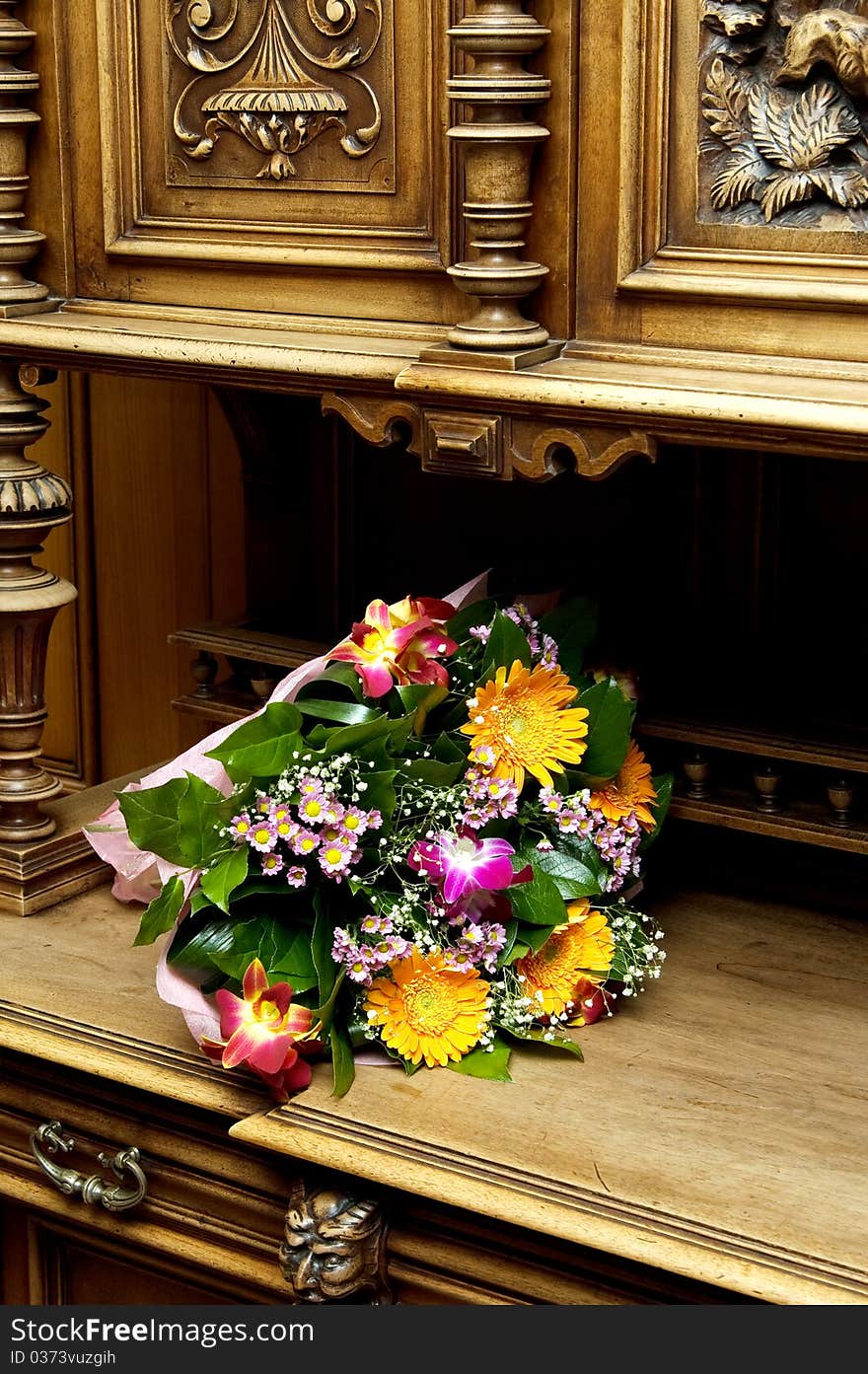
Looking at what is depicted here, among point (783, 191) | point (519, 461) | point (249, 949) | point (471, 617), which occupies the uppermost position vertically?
point (783, 191)

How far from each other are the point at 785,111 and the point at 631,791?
1.87 feet

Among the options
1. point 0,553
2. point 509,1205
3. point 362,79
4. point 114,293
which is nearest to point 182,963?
A: point 509,1205

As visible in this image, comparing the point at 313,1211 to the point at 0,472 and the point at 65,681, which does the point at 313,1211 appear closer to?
the point at 0,472

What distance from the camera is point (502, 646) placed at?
140 cm

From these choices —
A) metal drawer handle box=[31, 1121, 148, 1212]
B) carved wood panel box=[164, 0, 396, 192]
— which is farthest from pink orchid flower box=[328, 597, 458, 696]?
metal drawer handle box=[31, 1121, 148, 1212]

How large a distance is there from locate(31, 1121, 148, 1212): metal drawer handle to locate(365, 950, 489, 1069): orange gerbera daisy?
255 millimetres

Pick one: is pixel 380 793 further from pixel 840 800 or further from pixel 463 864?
pixel 840 800

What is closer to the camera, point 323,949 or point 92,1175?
point 323,949

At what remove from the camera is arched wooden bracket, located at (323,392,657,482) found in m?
1.21

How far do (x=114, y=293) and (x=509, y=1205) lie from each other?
845mm

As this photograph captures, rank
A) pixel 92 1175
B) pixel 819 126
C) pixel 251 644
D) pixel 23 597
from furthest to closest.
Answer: pixel 251 644, pixel 23 597, pixel 92 1175, pixel 819 126

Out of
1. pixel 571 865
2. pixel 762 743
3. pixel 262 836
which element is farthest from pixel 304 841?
pixel 762 743

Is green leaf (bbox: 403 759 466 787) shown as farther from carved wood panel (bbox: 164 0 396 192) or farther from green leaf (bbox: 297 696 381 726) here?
carved wood panel (bbox: 164 0 396 192)

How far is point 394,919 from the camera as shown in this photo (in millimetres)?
1288
